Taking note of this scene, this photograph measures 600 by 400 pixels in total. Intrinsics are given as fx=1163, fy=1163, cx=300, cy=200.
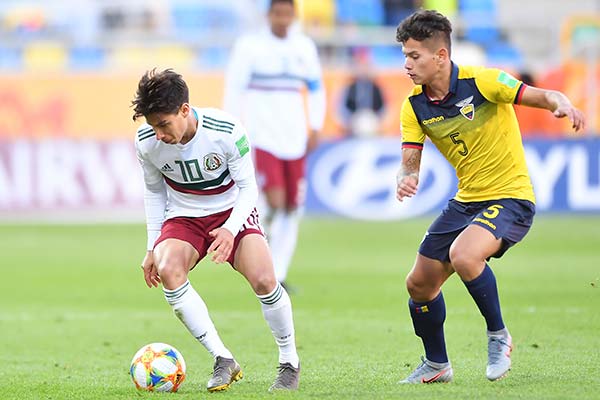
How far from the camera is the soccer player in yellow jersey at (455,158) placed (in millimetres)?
Result: 6547

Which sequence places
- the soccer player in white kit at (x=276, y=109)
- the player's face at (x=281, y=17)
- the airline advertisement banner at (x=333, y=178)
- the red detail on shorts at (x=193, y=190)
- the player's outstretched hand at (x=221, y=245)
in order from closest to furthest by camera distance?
the player's outstretched hand at (x=221, y=245), the red detail on shorts at (x=193, y=190), the player's face at (x=281, y=17), the soccer player in white kit at (x=276, y=109), the airline advertisement banner at (x=333, y=178)

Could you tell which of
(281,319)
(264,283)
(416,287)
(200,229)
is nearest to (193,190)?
(200,229)

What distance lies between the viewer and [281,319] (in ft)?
21.4

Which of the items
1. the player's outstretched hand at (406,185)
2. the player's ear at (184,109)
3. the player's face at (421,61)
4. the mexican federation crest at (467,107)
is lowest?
the player's outstretched hand at (406,185)

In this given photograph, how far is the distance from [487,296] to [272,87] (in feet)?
18.8

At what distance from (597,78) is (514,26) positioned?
111 inches

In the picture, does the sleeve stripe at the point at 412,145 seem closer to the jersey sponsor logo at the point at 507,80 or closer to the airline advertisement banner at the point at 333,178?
the jersey sponsor logo at the point at 507,80

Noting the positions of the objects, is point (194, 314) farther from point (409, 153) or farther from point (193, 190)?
point (409, 153)

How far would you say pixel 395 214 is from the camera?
18.5 meters

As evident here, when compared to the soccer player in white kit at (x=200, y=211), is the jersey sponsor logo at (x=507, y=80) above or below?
above

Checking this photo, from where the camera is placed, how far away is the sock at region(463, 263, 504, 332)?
252 inches

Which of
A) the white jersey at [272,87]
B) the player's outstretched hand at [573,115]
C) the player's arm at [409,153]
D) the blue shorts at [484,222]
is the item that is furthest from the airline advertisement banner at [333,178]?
the player's outstretched hand at [573,115]

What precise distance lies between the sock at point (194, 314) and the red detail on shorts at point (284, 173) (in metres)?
4.90

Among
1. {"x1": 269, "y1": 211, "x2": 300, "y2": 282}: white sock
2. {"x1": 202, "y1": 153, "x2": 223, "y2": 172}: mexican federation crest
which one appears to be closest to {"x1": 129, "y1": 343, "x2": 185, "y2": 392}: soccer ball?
{"x1": 202, "y1": 153, "x2": 223, "y2": 172}: mexican federation crest
